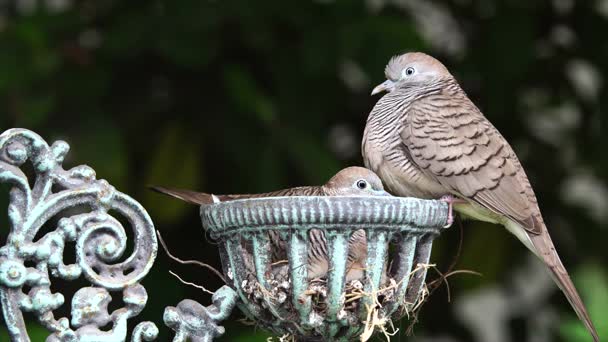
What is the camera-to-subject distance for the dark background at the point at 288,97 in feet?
11.7

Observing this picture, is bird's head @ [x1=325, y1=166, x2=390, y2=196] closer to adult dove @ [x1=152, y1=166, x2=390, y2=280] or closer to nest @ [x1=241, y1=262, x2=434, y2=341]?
adult dove @ [x1=152, y1=166, x2=390, y2=280]

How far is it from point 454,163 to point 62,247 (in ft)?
3.94

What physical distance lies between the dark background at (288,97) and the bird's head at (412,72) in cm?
64

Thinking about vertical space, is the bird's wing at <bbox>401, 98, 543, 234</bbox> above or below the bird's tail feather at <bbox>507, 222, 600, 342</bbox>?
above

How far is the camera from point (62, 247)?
1730 mm

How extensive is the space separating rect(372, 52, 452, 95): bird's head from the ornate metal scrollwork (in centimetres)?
117

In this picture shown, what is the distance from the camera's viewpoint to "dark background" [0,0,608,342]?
3.55m

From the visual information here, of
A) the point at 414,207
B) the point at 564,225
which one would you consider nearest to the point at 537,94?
the point at 564,225

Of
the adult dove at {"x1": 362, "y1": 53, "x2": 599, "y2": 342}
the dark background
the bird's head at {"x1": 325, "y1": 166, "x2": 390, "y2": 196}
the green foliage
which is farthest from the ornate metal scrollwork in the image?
the dark background

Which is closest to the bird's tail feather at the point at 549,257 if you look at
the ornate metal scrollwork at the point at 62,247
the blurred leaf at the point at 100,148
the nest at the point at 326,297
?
the nest at the point at 326,297

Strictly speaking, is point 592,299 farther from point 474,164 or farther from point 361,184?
point 361,184

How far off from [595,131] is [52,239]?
9.61 ft

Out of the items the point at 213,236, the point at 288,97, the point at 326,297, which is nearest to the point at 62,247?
the point at 213,236

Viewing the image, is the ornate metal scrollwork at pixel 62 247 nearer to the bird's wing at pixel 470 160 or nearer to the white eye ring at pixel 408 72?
the bird's wing at pixel 470 160
